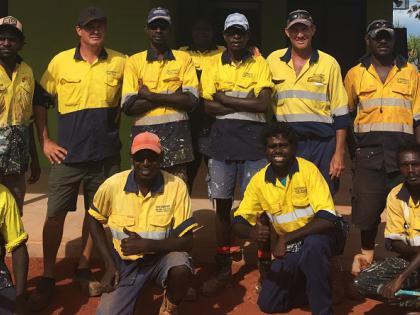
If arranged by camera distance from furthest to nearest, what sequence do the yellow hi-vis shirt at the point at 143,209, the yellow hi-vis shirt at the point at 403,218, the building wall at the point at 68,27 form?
the building wall at the point at 68,27, the yellow hi-vis shirt at the point at 403,218, the yellow hi-vis shirt at the point at 143,209

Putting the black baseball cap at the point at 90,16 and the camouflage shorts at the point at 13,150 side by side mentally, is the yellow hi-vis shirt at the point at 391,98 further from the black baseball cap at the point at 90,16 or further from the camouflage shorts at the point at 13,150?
the camouflage shorts at the point at 13,150

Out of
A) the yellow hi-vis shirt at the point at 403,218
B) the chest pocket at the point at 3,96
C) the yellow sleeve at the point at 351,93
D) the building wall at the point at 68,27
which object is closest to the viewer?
the yellow hi-vis shirt at the point at 403,218

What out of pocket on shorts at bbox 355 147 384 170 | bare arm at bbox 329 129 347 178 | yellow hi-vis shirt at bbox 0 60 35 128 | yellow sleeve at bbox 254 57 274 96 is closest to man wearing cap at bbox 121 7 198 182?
yellow sleeve at bbox 254 57 274 96

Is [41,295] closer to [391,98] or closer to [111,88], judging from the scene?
[111,88]

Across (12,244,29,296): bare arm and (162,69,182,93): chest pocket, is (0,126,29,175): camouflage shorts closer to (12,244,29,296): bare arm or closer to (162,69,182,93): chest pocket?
(12,244,29,296): bare arm

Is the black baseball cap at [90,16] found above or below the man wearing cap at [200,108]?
above

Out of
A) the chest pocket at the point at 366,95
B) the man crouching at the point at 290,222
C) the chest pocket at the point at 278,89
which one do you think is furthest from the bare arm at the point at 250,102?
the chest pocket at the point at 366,95

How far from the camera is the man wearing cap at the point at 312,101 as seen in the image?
3961 mm

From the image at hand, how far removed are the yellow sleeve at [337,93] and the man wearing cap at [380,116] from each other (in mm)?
170

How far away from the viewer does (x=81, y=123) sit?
156 inches

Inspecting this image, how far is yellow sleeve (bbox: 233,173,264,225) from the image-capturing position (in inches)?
149

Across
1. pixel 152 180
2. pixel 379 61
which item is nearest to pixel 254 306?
pixel 152 180

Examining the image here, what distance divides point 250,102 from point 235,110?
6.1 inches

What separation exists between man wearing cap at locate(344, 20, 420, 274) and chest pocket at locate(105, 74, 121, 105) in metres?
1.74
